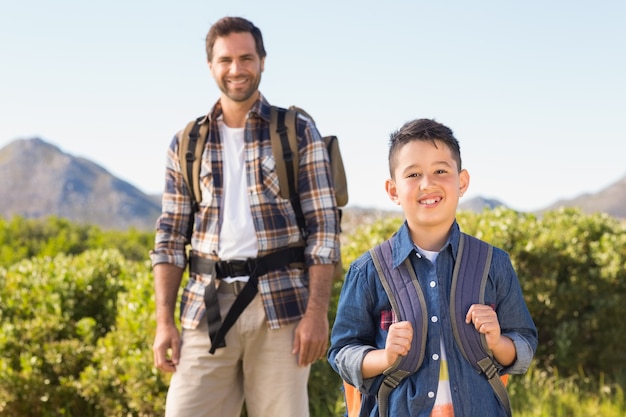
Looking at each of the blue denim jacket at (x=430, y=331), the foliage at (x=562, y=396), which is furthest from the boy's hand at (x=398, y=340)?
the foliage at (x=562, y=396)

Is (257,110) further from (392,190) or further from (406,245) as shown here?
(406,245)

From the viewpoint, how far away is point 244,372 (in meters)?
3.27

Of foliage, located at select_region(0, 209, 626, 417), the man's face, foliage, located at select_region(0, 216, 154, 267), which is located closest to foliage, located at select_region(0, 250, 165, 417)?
foliage, located at select_region(0, 209, 626, 417)

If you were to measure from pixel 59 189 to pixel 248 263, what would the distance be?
568 ft

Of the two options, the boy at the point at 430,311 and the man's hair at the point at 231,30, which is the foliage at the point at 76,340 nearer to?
the man's hair at the point at 231,30

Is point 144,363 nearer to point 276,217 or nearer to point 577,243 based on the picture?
point 276,217

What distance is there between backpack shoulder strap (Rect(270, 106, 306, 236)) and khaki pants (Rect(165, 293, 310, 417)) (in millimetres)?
490

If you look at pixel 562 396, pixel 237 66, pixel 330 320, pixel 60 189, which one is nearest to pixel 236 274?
pixel 237 66

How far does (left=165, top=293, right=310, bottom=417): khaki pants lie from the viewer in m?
3.18

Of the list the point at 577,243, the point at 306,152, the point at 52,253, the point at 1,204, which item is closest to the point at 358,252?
the point at 577,243

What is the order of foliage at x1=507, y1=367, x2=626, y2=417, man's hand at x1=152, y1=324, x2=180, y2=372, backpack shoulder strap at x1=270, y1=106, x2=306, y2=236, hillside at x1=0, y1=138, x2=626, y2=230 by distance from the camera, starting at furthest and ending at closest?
hillside at x1=0, y1=138, x2=626, y2=230 → foliage at x1=507, y1=367, x2=626, y2=417 → man's hand at x1=152, y1=324, x2=180, y2=372 → backpack shoulder strap at x1=270, y1=106, x2=306, y2=236

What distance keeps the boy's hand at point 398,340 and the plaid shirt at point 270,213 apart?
44.5 inches

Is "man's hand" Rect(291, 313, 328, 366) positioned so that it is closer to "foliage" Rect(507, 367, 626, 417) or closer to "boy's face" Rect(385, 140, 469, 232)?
"boy's face" Rect(385, 140, 469, 232)

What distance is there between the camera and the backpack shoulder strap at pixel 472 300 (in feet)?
7.00
